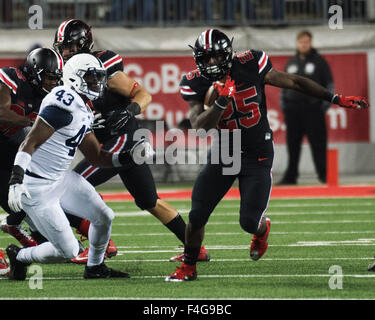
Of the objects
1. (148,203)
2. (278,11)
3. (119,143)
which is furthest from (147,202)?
(278,11)

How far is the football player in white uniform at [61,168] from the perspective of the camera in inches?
209

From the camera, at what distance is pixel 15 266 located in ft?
19.3

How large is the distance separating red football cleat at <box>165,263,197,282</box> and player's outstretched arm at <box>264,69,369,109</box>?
1355 mm

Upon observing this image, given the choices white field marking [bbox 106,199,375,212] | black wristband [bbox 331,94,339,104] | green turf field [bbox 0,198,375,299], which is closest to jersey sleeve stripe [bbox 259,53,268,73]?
black wristband [bbox 331,94,339,104]

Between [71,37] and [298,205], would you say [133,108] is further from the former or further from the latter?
[298,205]

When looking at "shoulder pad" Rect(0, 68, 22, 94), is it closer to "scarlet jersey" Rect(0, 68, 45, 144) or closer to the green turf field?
"scarlet jersey" Rect(0, 68, 45, 144)

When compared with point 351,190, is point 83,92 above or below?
above

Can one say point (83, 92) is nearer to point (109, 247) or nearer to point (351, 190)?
point (109, 247)

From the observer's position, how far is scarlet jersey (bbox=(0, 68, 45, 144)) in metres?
6.29

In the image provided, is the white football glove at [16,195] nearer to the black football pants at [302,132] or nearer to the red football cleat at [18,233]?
the red football cleat at [18,233]

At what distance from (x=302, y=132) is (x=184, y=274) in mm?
7626
